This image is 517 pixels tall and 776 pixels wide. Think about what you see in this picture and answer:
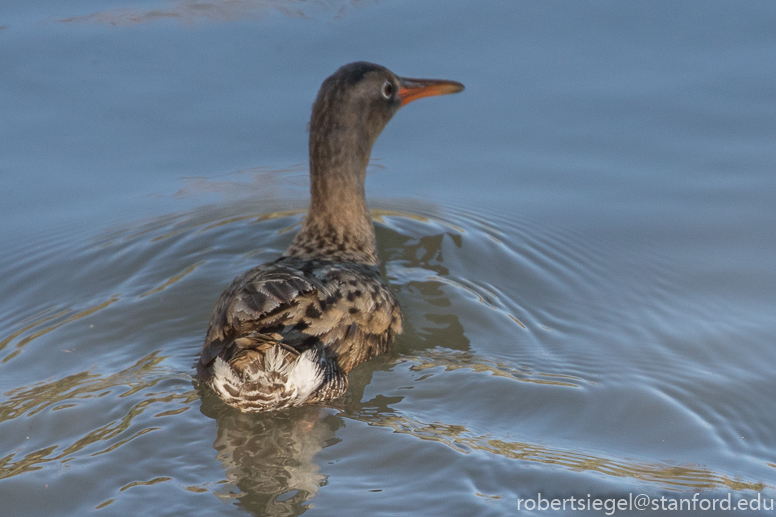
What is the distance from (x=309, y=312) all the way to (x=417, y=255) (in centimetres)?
198

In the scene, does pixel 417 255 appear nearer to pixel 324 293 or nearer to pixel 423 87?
pixel 423 87

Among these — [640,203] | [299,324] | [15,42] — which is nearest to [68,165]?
[15,42]

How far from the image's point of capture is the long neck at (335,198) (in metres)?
6.82

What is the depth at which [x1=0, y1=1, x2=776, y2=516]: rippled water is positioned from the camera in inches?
184

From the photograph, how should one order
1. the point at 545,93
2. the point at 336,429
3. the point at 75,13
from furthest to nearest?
the point at 75,13 < the point at 545,93 < the point at 336,429

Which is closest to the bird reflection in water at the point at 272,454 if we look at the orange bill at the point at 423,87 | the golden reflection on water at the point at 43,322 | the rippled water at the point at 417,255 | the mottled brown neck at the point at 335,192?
the rippled water at the point at 417,255

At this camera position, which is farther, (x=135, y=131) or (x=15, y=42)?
(x=15, y=42)

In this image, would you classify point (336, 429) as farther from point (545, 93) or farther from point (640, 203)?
point (545, 93)

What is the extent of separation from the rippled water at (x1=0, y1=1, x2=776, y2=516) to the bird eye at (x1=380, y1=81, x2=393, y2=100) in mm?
894

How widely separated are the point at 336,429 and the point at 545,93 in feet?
14.3

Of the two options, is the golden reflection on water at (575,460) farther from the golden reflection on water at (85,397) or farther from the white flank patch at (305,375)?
the golden reflection on water at (85,397)

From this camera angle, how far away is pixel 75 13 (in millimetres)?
9008

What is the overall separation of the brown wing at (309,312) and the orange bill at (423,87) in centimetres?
177

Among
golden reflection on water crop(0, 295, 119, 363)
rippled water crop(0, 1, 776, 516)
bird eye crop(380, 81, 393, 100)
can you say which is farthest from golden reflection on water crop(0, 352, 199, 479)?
bird eye crop(380, 81, 393, 100)
